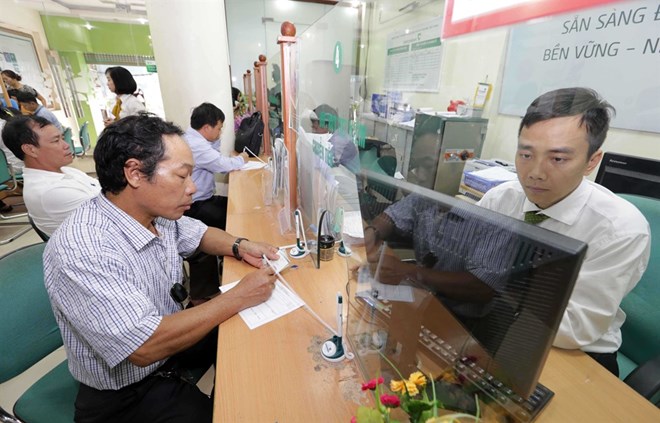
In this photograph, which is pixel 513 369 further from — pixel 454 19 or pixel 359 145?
pixel 359 145

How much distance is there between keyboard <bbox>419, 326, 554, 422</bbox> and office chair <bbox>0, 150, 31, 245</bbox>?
13.5 feet

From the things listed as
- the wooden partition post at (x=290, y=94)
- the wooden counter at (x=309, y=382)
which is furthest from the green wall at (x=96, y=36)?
the wooden counter at (x=309, y=382)

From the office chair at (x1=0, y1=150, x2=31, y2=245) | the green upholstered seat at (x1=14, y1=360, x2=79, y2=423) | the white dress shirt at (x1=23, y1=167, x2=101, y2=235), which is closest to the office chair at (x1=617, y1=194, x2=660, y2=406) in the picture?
the green upholstered seat at (x1=14, y1=360, x2=79, y2=423)

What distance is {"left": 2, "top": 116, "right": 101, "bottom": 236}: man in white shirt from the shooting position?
59.4 inches

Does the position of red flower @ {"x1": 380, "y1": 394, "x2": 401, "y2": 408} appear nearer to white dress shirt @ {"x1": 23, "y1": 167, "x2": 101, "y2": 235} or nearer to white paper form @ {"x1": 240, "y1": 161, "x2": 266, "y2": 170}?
white dress shirt @ {"x1": 23, "y1": 167, "x2": 101, "y2": 235}

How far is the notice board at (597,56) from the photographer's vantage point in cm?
67

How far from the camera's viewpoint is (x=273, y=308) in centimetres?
94

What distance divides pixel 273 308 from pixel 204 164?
170cm

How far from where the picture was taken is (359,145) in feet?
4.59

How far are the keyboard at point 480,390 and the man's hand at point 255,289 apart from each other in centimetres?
54

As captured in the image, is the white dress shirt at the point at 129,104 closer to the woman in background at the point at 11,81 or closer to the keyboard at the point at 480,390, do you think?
the woman in background at the point at 11,81

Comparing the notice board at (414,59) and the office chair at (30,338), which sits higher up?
the notice board at (414,59)

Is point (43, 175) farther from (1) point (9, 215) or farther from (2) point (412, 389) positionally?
(1) point (9, 215)

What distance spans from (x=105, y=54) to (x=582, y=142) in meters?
7.60
